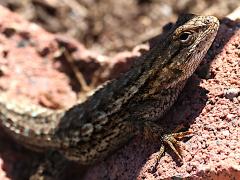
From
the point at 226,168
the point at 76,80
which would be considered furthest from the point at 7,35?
the point at 226,168

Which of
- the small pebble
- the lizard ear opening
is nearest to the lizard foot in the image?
the small pebble

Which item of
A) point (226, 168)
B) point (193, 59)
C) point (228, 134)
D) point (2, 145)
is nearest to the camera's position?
point (226, 168)

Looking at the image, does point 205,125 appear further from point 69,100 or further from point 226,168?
point 69,100

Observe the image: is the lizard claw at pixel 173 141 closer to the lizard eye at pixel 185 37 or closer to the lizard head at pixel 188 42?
the lizard head at pixel 188 42

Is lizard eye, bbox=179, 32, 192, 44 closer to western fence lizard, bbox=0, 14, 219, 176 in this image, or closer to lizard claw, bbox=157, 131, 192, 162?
western fence lizard, bbox=0, 14, 219, 176

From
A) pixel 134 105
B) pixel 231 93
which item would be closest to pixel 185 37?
pixel 231 93
